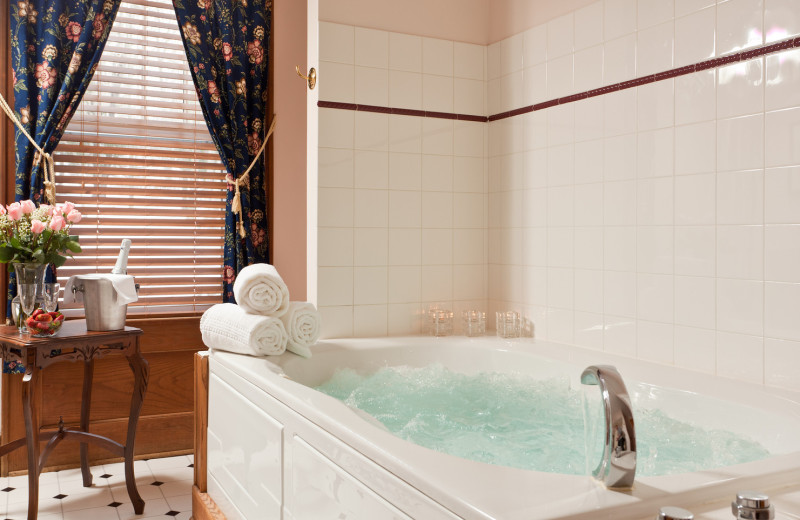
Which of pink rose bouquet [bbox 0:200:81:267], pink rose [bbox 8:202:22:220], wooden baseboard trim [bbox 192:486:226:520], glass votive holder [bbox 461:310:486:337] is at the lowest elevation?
wooden baseboard trim [bbox 192:486:226:520]

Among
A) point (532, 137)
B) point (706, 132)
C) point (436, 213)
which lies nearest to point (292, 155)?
point (436, 213)

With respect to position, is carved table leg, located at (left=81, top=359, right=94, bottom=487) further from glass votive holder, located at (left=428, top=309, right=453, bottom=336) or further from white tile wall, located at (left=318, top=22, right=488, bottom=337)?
glass votive holder, located at (left=428, top=309, right=453, bottom=336)

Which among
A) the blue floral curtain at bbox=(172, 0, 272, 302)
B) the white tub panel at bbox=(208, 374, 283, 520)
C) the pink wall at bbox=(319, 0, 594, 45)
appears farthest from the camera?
the blue floral curtain at bbox=(172, 0, 272, 302)

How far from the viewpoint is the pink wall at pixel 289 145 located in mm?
3510

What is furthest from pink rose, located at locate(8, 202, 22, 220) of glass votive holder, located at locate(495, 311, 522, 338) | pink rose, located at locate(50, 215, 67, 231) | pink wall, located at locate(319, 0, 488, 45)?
glass votive holder, located at locate(495, 311, 522, 338)

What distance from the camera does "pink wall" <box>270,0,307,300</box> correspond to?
351 cm

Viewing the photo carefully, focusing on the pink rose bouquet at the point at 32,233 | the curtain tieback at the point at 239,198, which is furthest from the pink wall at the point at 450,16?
the pink rose bouquet at the point at 32,233

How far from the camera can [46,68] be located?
3.00 meters

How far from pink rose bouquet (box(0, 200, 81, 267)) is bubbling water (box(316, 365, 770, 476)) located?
1.19 metres

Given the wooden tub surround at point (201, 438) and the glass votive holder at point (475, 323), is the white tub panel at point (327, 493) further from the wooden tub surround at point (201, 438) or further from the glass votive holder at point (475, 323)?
the glass votive holder at point (475, 323)

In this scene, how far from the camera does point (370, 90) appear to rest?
291 centimetres

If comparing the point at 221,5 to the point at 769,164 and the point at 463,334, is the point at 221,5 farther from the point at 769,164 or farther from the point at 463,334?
the point at 769,164

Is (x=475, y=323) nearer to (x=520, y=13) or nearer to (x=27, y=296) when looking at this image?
(x=520, y=13)

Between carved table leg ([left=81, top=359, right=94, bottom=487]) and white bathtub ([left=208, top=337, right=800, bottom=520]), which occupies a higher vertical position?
white bathtub ([left=208, top=337, right=800, bottom=520])
